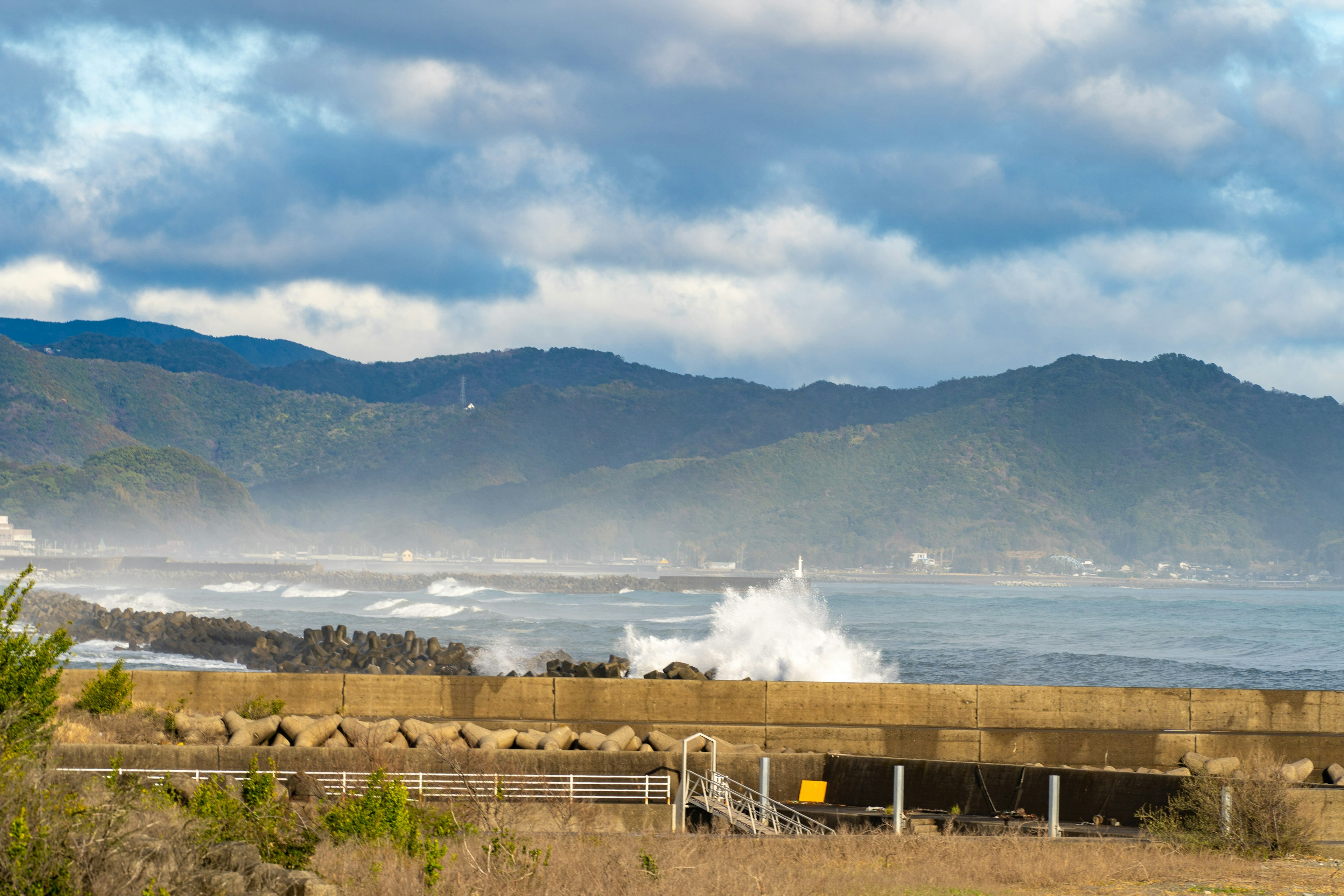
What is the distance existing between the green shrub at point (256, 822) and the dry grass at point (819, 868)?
25cm

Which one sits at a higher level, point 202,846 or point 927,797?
point 202,846

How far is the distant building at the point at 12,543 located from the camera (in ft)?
595

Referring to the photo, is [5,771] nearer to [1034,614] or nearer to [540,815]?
[540,815]

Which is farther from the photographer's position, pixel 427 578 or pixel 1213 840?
pixel 427 578

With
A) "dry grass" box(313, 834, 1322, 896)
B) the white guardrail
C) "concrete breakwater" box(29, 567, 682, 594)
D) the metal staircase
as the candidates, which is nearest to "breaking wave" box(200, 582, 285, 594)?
"concrete breakwater" box(29, 567, 682, 594)

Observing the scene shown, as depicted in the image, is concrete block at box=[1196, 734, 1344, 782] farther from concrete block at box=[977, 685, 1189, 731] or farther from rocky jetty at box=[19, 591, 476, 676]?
rocky jetty at box=[19, 591, 476, 676]

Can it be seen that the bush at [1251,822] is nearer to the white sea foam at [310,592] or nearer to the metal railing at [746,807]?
the metal railing at [746,807]

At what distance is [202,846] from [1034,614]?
85603 millimetres

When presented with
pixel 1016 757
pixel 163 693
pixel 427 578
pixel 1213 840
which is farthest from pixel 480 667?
pixel 427 578

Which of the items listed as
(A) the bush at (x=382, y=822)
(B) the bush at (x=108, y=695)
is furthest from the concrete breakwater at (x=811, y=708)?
(A) the bush at (x=382, y=822)

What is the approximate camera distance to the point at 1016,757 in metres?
17.5

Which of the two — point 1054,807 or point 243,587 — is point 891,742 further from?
point 243,587

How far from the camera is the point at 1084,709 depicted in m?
18.4

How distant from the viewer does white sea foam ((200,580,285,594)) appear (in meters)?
115
